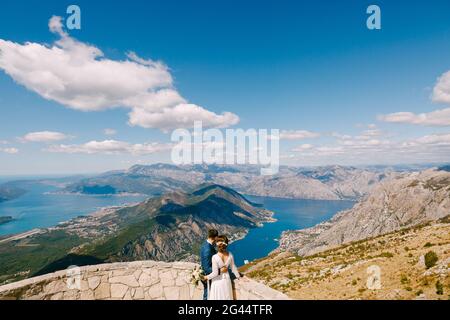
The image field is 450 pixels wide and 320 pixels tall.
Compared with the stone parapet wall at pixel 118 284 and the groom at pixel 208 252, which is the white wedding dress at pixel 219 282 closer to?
the groom at pixel 208 252

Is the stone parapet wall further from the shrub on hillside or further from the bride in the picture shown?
the shrub on hillside

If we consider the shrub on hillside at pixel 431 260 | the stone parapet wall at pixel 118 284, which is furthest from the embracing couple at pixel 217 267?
the shrub on hillside at pixel 431 260

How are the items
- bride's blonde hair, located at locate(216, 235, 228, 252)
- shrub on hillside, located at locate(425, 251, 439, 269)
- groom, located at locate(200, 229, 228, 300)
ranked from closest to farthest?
bride's blonde hair, located at locate(216, 235, 228, 252), groom, located at locate(200, 229, 228, 300), shrub on hillside, located at locate(425, 251, 439, 269)

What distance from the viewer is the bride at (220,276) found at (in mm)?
10180

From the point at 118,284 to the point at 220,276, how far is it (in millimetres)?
Result: 6407

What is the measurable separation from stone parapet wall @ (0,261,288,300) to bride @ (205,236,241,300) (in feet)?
11.5

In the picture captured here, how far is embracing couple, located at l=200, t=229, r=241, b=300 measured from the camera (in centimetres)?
1020

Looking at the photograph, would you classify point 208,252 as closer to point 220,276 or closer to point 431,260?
point 220,276

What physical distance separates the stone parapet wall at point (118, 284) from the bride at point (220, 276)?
138 inches

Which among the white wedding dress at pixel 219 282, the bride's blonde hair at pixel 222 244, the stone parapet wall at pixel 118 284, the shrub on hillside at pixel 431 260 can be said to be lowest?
the shrub on hillside at pixel 431 260

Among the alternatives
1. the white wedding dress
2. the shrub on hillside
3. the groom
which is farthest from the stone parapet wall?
the shrub on hillside

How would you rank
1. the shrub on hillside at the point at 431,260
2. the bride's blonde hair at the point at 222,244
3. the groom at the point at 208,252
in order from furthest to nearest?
the shrub on hillside at the point at 431,260 < the groom at the point at 208,252 < the bride's blonde hair at the point at 222,244
